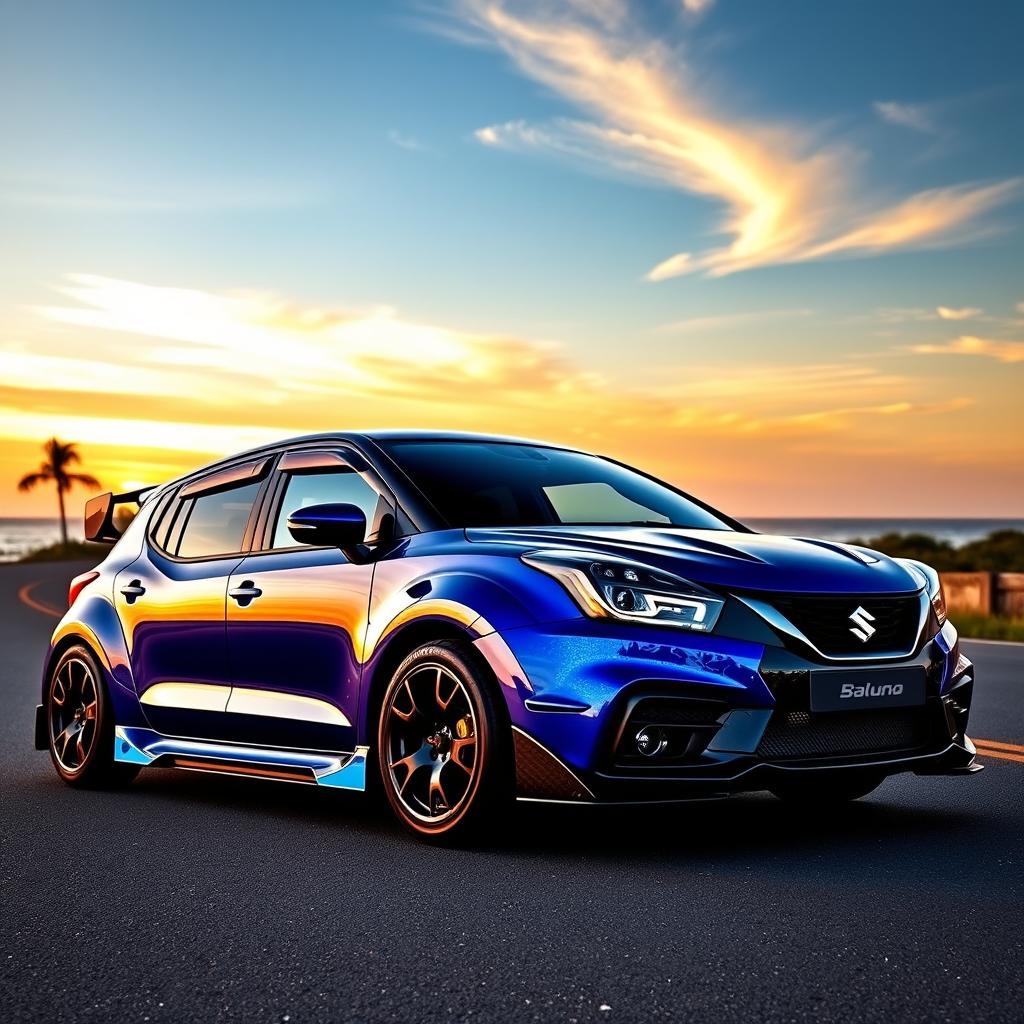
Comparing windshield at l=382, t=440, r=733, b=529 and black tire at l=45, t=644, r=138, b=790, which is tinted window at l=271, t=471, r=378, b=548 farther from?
black tire at l=45, t=644, r=138, b=790

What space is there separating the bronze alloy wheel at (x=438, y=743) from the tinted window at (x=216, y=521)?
173 centimetres

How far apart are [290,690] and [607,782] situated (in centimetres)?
181

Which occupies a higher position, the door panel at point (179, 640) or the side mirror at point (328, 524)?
the side mirror at point (328, 524)

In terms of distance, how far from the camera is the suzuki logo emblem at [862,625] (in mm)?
5688

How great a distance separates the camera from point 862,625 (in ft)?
18.7

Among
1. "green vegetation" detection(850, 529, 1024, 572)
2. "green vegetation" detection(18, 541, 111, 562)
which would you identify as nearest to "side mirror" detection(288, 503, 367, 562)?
"green vegetation" detection(850, 529, 1024, 572)

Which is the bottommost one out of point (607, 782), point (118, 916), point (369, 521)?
point (118, 916)

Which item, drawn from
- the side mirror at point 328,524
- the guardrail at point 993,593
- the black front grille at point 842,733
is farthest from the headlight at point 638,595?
the guardrail at point 993,593

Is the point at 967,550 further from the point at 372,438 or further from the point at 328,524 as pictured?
the point at 328,524

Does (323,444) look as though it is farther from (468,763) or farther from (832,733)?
(832,733)

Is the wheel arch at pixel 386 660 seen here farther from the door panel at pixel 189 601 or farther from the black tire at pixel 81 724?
the black tire at pixel 81 724

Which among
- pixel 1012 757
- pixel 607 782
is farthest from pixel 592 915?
pixel 1012 757

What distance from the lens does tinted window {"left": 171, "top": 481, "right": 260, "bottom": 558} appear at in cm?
742

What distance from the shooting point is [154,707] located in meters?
7.49
